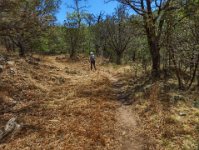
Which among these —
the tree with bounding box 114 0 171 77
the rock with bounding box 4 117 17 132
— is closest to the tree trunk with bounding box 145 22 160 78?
the tree with bounding box 114 0 171 77

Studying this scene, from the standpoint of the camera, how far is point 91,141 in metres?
10.3

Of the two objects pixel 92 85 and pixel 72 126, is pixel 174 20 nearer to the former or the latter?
pixel 92 85

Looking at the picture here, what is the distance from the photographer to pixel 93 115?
1291 centimetres

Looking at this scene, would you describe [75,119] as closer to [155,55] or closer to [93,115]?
[93,115]

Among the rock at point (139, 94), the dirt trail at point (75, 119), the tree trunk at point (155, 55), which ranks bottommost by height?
the dirt trail at point (75, 119)

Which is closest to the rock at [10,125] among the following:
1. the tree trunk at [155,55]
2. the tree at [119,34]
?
the tree trunk at [155,55]

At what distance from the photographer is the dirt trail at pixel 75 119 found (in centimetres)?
1039

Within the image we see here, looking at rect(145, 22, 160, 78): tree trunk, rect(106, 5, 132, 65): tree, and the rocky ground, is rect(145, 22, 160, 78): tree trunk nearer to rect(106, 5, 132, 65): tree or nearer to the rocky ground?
the rocky ground

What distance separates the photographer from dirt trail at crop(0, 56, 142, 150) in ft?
34.1

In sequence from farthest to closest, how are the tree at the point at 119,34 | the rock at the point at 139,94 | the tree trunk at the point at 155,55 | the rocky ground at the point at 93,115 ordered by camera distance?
the tree at the point at 119,34 → the tree trunk at the point at 155,55 → the rock at the point at 139,94 → the rocky ground at the point at 93,115

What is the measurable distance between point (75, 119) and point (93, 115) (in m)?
0.83

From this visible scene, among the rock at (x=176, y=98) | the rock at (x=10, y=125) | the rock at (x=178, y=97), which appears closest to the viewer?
the rock at (x=10, y=125)

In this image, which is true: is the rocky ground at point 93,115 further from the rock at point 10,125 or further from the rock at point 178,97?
the rock at point 10,125

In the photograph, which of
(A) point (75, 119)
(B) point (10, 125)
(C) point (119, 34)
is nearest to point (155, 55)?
(A) point (75, 119)
